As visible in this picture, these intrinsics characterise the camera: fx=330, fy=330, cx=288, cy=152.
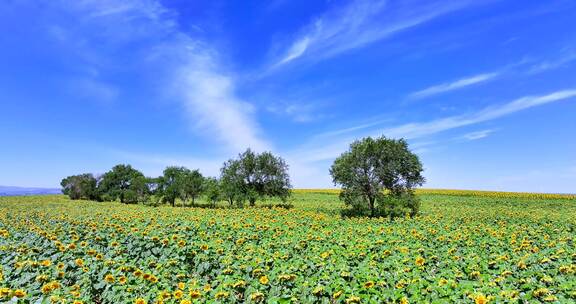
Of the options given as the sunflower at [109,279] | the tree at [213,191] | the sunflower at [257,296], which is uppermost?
the tree at [213,191]

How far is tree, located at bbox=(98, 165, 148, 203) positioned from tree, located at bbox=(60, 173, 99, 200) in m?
1.91

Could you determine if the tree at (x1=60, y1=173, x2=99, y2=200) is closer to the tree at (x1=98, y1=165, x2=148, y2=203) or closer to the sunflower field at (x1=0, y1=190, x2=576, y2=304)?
the tree at (x1=98, y1=165, x2=148, y2=203)

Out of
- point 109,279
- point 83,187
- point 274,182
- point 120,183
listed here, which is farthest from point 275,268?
point 83,187

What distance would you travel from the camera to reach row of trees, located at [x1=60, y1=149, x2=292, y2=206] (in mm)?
41375

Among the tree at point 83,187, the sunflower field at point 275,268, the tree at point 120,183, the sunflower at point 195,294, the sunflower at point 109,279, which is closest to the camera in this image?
the sunflower at point 195,294

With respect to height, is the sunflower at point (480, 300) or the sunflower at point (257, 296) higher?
the sunflower at point (480, 300)

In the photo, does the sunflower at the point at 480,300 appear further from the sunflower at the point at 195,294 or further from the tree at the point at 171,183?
the tree at the point at 171,183

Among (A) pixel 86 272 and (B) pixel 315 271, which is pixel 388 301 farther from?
(A) pixel 86 272

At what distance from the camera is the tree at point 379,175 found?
30.2 m

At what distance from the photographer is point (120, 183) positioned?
6575 centimetres

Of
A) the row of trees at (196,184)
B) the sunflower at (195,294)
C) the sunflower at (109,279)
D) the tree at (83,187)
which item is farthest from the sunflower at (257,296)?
the tree at (83,187)

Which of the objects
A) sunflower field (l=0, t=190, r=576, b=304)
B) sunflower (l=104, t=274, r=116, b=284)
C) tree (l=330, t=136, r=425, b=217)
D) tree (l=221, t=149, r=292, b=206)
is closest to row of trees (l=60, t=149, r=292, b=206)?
tree (l=221, t=149, r=292, b=206)

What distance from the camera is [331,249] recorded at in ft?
43.3

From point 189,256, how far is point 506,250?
13128mm
